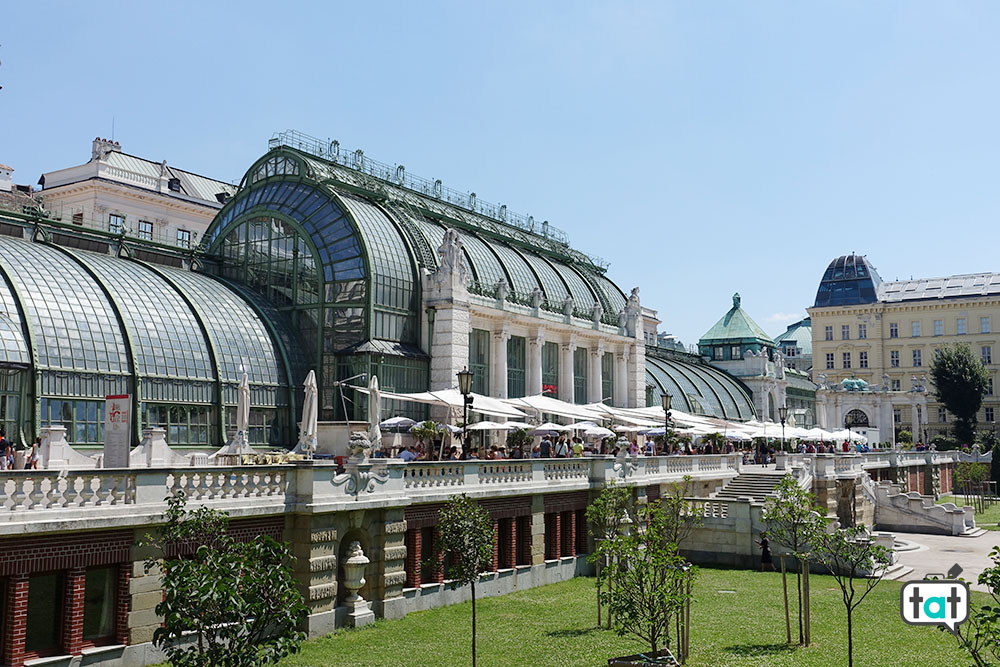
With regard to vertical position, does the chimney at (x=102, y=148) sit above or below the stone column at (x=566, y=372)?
above

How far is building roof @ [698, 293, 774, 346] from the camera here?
91688 mm

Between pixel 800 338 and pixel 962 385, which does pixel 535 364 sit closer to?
pixel 962 385

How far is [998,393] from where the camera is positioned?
355ft

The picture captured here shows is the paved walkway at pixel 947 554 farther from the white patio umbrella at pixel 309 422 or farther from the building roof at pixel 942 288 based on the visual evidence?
the building roof at pixel 942 288

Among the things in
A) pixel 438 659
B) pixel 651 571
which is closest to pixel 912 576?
pixel 651 571

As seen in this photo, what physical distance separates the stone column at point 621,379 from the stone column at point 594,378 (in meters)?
A: 2.50

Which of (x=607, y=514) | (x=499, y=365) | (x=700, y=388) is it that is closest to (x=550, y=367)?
(x=499, y=365)

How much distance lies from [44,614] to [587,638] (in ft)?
42.6

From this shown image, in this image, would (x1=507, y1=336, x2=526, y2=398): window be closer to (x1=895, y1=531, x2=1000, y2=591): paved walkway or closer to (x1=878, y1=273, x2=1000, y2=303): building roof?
(x1=895, y1=531, x2=1000, y2=591): paved walkway

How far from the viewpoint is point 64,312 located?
119 ft

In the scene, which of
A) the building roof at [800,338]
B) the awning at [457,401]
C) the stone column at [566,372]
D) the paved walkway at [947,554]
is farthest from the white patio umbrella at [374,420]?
the building roof at [800,338]

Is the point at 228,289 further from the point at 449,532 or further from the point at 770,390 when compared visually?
the point at 770,390

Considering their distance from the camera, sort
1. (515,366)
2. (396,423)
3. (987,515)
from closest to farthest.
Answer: (396,423) < (515,366) < (987,515)

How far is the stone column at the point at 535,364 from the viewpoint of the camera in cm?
5259
